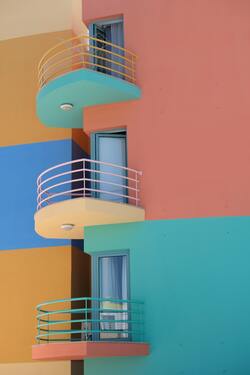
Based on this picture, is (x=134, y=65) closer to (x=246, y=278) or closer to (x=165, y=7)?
(x=165, y=7)

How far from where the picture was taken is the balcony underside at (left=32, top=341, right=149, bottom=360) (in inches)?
607

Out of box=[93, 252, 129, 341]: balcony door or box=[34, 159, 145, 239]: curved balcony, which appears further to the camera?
box=[93, 252, 129, 341]: balcony door

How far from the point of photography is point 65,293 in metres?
21.0

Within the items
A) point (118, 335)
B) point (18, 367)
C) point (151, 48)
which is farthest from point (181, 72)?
point (18, 367)

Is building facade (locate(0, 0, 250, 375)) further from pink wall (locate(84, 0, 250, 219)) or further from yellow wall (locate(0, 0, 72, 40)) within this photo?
yellow wall (locate(0, 0, 72, 40))

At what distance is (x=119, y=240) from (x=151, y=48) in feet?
17.7

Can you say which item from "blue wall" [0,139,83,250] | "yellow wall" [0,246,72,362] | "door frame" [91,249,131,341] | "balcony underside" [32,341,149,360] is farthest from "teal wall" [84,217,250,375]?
"blue wall" [0,139,83,250]

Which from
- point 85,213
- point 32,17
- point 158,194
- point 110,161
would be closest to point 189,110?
point 158,194

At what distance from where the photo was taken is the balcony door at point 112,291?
56.8ft

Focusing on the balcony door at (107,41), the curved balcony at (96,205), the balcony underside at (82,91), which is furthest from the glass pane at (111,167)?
the balcony door at (107,41)

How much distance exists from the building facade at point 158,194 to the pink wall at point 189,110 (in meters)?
0.03

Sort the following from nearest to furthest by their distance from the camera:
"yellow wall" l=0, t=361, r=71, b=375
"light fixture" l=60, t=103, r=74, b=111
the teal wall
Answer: the teal wall
"light fixture" l=60, t=103, r=74, b=111
"yellow wall" l=0, t=361, r=71, b=375

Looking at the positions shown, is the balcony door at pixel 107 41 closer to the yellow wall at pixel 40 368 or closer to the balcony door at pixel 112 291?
the balcony door at pixel 112 291

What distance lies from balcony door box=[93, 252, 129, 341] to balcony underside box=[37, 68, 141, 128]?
4.23 metres
